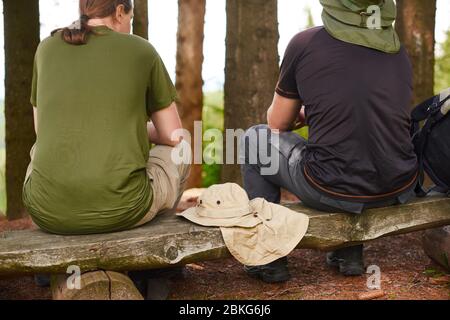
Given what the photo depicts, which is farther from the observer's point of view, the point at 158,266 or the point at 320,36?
the point at 320,36

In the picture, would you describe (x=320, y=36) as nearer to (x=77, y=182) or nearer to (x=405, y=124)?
(x=405, y=124)

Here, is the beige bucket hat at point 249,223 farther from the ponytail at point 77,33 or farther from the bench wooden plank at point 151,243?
the ponytail at point 77,33

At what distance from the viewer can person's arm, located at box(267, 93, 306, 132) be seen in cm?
366

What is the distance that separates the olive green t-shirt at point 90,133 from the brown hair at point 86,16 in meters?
0.04

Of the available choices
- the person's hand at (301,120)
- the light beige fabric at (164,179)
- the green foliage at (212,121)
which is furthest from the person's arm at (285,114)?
the green foliage at (212,121)

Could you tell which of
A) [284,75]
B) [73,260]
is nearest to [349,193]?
[284,75]

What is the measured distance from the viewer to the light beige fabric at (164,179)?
3.42m

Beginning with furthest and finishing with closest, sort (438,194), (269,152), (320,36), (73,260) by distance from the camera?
(438,194)
(269,152)
(320,36)
(73,260)

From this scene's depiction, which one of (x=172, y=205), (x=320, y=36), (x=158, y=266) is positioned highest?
(x=320, y=36)

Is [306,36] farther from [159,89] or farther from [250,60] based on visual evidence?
[250,60]

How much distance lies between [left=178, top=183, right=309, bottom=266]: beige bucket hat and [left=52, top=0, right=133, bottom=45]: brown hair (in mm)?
1101

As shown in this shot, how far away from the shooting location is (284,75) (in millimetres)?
3564

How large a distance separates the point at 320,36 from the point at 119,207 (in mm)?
1494
